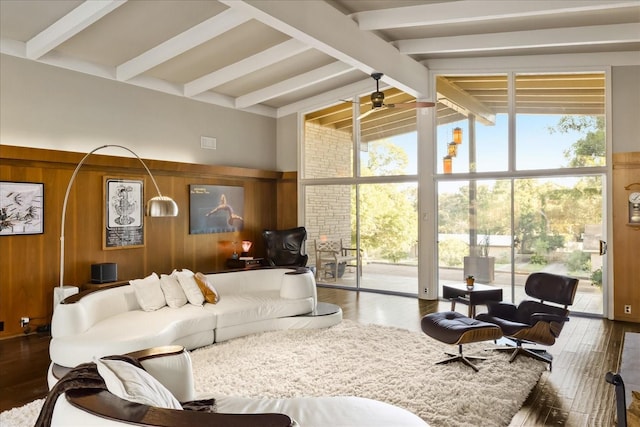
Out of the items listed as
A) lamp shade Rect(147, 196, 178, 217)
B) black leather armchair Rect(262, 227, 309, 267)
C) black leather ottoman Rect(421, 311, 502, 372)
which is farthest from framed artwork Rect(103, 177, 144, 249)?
black leather ottoman Rect(421, 311, 502, 372)

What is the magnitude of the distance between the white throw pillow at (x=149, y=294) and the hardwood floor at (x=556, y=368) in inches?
42.4

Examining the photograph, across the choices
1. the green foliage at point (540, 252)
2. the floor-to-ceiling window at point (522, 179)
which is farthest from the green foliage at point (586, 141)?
the green foliage at point (540, 252)

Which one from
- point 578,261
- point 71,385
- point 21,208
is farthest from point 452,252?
point 71,385

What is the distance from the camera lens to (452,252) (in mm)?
7648

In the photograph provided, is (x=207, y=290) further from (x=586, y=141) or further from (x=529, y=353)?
(x=586, y=141)

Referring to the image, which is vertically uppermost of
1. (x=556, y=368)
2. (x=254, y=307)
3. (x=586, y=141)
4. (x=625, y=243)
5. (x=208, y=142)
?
(x=208, y=142)

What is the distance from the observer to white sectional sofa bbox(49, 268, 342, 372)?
151 inches

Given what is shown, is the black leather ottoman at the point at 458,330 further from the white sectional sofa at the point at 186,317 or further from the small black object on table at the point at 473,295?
the white sectional sofa at the point at 186,317

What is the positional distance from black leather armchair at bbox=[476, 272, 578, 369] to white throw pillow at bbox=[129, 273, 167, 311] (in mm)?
3362

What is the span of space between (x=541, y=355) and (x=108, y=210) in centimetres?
577

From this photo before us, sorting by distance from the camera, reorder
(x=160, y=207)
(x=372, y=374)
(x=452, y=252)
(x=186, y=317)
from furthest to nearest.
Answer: (x=452, y=252) < (x=160, y=207) < (x=186, y=317) < (x=372, y=374)

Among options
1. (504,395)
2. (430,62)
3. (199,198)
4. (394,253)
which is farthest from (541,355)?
(199,198)

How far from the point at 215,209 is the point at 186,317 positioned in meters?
3.75

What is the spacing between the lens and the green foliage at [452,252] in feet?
24.7
